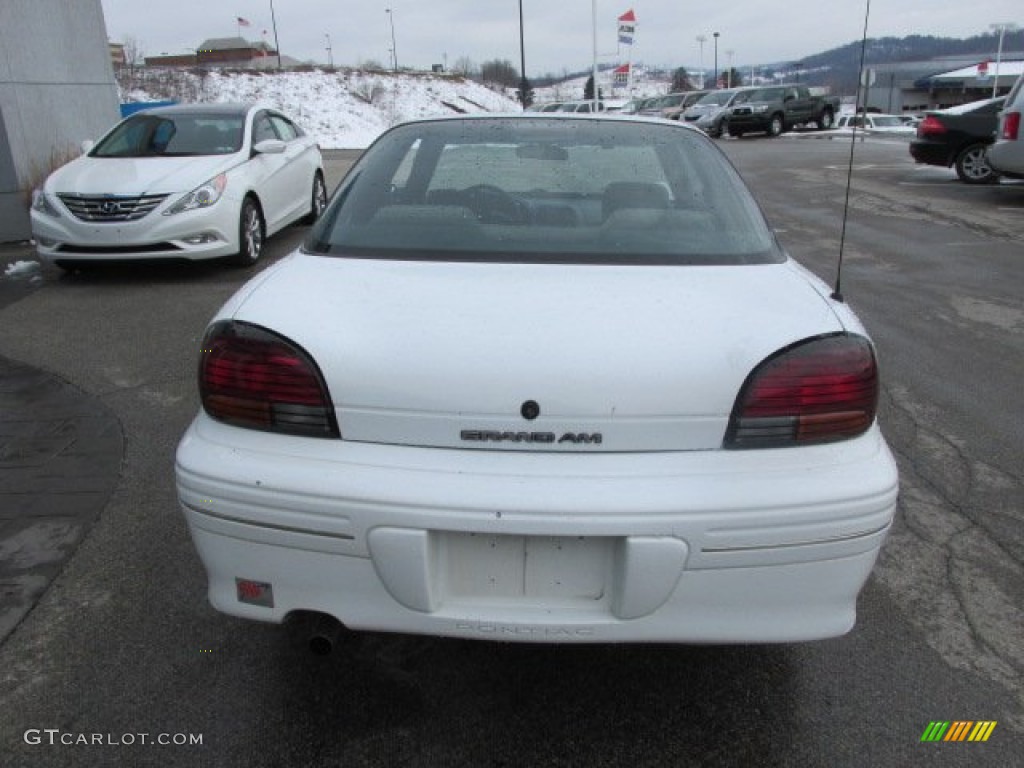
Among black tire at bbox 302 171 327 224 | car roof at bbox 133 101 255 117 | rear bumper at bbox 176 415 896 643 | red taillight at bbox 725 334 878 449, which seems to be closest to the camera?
rear bumper at bbox 176 415 896 643

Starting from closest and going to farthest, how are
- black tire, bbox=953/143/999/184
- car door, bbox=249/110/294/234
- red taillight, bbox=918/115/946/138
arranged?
car door, bbox=249/110/294/234 < black tire, bbox=953/143/999/184 < red taillight, bbox=918/115/946/138

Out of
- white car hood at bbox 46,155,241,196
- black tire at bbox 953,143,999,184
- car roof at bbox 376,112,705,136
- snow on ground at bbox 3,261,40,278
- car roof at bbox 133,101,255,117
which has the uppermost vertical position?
car roof at bbox 376,112,705,136

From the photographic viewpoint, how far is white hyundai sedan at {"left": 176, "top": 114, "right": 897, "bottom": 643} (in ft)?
6.14

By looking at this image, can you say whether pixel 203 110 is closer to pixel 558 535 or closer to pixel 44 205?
pixel 44 205

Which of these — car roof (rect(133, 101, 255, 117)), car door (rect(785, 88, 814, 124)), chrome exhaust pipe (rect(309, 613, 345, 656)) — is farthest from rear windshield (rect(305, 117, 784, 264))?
car door (rect(785, 88, 814, 124))

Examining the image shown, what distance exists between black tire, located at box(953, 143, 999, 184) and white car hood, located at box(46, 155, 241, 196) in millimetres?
11387

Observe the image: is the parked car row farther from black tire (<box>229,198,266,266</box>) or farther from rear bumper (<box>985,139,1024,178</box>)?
black tire (<box>229,198,266,266</box>)

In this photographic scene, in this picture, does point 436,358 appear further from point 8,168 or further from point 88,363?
point 8,168

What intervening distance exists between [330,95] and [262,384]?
142 feet

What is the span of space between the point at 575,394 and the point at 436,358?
0.32 m

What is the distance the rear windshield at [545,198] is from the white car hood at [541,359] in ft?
1.17

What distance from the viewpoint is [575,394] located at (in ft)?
6.19

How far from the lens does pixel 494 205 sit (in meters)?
2.70

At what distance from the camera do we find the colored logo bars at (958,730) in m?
2.16
